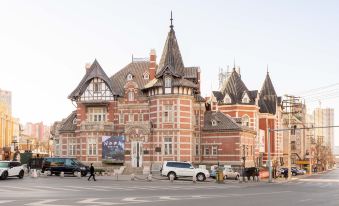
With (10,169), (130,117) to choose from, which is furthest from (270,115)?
(10,169)

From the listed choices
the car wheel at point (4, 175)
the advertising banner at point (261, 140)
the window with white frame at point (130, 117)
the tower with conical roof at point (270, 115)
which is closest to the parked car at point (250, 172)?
the window with white frame at point (130, 117)

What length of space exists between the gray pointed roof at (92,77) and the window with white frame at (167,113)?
7.01 metres

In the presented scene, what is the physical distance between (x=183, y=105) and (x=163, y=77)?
3926mm

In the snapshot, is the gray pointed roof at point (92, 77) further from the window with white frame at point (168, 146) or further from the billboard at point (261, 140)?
the billboard at point (261, 140)

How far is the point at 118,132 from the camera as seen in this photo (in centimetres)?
6600

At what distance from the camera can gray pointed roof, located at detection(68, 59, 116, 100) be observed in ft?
217

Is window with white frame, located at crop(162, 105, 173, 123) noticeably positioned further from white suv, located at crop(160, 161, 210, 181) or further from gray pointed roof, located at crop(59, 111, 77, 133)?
gray pointed roof, located at crop(59, 111, 77, 133)

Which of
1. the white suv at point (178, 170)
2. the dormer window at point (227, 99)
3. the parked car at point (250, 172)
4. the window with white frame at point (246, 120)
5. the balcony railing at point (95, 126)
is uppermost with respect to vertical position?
the dormer window at point (227, 99)

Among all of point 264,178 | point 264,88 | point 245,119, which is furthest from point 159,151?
point 264,88

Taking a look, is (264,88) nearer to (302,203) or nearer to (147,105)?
(147,105)

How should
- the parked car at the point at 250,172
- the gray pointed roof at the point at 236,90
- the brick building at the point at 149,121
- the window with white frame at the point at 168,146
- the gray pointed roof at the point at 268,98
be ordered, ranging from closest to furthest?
the parked car at the point at 250,172
the window with white frame at the point at 168,146
the brick building at the point at 149,121
the gray pointed roof at the point at 236,90
the gray pointed roof at the point at 268,98

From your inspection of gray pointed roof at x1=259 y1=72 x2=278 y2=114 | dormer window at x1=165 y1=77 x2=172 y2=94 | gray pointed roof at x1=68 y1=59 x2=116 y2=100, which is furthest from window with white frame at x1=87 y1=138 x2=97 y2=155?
gray pointed roof at x1=259 y1=72 x2=278 y2=114

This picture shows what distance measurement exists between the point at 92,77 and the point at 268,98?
1595 inches

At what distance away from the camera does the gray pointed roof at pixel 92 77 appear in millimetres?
66062
